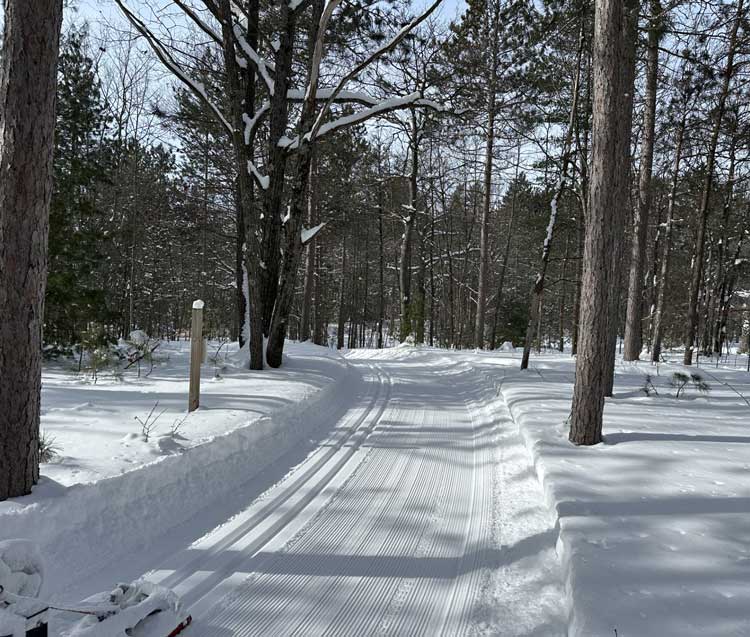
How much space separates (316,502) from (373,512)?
0.50m

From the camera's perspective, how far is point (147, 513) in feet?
12.2

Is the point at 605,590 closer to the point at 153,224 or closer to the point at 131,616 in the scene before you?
the point at 131,616

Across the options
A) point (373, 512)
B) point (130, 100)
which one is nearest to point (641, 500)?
point (373, 512)

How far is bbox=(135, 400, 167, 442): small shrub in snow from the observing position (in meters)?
4.79

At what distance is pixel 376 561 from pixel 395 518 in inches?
26.5

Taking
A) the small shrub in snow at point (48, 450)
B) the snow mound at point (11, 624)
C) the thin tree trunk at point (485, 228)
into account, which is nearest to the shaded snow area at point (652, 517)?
the snow mound at point (11, 624)

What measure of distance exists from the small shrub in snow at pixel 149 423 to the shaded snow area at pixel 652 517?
3.60m

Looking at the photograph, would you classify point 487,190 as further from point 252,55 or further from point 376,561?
point 376,561

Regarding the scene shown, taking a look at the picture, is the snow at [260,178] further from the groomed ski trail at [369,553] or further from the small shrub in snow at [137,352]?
the groomed ski trail at [369,553]

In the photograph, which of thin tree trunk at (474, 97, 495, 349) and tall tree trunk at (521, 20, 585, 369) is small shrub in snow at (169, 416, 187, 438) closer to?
tall tree trunk at (521, 20, 585, 369)

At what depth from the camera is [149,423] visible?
207 inches

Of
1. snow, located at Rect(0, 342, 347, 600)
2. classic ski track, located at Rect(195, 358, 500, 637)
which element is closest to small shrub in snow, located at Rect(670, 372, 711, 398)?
classic ski track, located at Rect(195, 358, 500, 637)

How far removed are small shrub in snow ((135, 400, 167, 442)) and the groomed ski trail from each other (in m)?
1.34

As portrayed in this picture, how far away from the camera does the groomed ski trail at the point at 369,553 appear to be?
2748mm
